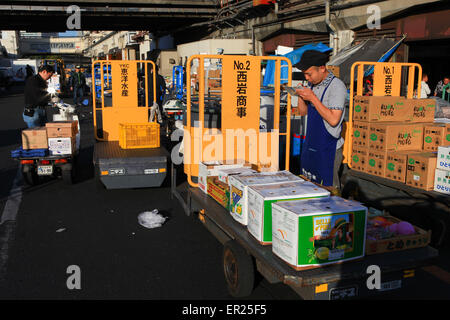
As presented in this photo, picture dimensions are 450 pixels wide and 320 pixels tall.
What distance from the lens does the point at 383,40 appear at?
1550cm

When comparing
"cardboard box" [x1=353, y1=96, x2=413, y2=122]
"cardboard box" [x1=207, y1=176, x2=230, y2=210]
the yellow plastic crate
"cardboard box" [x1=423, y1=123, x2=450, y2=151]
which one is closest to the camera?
"cardboard box" [x1=207, y1=176, x2=230, y2=210]

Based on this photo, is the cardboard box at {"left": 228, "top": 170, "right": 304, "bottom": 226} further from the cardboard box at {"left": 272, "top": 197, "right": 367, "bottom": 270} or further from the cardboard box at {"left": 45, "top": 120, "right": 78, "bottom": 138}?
the cardboard box at {"left": 45, "top": 120, "right": 78, "bottom": 138}

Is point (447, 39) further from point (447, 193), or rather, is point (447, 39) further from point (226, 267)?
point (226, 267)

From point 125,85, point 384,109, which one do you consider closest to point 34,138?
point 125,85

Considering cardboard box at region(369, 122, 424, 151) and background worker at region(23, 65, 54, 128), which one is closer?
cardboard box at region(369, 122, 424, 151)

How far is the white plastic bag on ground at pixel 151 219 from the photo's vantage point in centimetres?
638

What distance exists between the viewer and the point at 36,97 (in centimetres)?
948

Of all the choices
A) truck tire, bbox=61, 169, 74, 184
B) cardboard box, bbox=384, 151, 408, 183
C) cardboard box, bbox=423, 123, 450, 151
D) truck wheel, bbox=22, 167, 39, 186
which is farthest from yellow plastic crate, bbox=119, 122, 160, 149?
cardboard box, bbox=423, 123, 450, 151

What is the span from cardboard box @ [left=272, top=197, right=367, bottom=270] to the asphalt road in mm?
1098

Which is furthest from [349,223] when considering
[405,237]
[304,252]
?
[405,237]

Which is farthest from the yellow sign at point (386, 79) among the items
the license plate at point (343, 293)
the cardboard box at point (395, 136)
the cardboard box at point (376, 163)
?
the license plate at point (343, 293)

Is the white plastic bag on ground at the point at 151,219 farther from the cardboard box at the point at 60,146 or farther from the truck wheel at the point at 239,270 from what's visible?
the cardboard box at the point at 60,146

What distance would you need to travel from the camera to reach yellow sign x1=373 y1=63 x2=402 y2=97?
7609 millimetres

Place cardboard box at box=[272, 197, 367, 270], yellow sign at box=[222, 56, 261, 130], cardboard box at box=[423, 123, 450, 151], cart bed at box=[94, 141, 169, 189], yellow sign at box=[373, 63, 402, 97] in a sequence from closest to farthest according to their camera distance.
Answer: cardboard box at box=[272, 197, 367, 270] < yellow sign at box=[222, 56, 261, 130] < cardboard box at box=[423, 123, 450, 151] < cart bed at box=[94, 141, 169, 189] < yellow sign at box=[373, 63, 402, 97]
